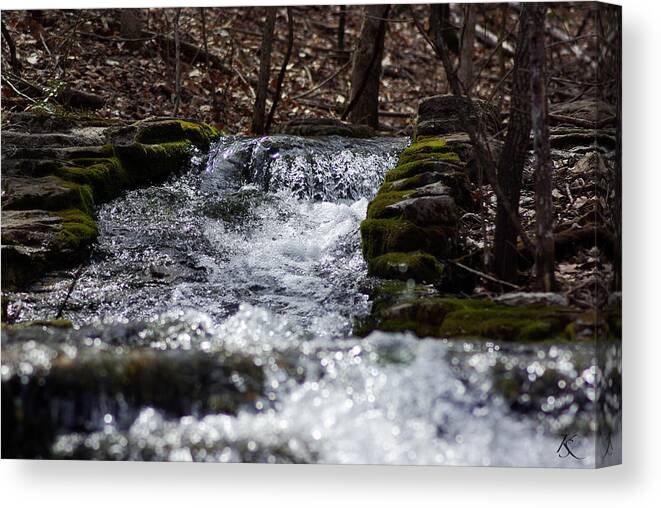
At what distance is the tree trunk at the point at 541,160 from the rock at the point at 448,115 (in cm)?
21

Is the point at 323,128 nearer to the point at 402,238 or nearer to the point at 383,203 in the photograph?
the point at 383,203

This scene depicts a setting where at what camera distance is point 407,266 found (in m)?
4.12

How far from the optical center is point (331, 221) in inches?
177

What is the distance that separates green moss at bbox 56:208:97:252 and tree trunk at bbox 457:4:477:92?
1881 mm

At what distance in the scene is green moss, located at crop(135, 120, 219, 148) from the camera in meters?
4.64

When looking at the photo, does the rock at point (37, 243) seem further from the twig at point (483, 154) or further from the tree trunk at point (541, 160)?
the tree trunk at point (541, 160)

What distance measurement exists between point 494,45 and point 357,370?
1.73 m

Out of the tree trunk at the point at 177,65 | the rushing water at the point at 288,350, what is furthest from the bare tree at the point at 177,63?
the rushing water at the point at 288,350

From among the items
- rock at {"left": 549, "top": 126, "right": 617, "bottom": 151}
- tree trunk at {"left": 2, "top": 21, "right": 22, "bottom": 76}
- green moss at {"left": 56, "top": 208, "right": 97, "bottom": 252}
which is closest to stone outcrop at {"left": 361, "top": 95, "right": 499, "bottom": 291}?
rock at {"left": 549, "top": 126, "right": 617, "bottom": 151}

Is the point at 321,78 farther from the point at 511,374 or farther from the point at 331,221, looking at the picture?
A: the point at 511,374

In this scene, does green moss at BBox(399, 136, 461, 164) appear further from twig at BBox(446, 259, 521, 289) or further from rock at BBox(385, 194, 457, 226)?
twig at BBox(446, 259, 521, 289)

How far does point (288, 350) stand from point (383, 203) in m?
0.87

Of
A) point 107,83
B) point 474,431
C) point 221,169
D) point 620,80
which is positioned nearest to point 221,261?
point 221,169

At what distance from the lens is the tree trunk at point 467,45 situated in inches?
173
